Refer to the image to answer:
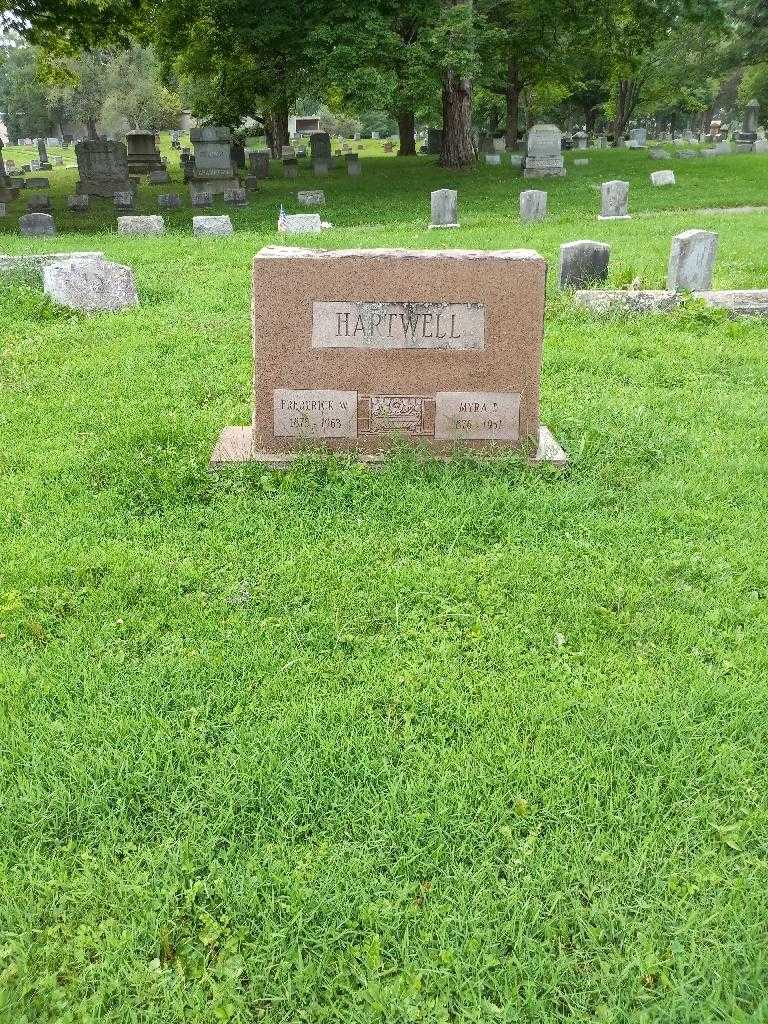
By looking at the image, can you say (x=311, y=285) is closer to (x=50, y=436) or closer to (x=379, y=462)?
(x=379, y=462)

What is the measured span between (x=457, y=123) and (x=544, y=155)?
2813 mm

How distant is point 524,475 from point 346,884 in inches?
111

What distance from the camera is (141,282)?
941 centimetres

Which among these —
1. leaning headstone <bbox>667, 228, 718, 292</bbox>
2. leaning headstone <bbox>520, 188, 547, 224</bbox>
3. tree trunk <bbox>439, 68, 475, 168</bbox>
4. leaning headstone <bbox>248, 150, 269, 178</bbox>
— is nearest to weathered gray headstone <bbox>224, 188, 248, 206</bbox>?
leaning headstone <bbox>248, 150, 269, 178</bbox>

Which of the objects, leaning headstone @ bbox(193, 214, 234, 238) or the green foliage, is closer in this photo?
leaning headstone @ bbox(193, 214, 234, 238)

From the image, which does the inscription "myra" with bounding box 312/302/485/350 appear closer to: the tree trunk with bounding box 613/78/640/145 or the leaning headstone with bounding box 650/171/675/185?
the leaning headstone with bounding box 650/171/675/185

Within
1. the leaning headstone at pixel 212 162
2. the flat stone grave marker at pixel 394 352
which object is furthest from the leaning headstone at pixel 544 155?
the flat stone grave marker at pixel 394 352

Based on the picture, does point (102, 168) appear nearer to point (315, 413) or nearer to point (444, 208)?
point (444, 208)

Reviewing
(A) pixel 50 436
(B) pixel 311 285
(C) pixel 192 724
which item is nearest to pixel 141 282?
(A) pixel 50 436

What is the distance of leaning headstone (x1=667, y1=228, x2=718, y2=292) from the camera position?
28.5 feet

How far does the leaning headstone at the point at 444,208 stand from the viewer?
47.8 ft

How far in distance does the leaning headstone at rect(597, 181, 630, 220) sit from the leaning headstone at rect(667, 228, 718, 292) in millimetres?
7375

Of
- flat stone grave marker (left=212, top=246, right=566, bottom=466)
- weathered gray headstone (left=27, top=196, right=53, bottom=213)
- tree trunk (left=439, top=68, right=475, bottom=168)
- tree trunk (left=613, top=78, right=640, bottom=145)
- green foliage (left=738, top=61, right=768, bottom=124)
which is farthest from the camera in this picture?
green foliage (left=738, top=61, right=768, bottom=124)

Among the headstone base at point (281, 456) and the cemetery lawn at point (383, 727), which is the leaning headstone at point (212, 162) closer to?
the cemetery lawn at point (383, 727)
